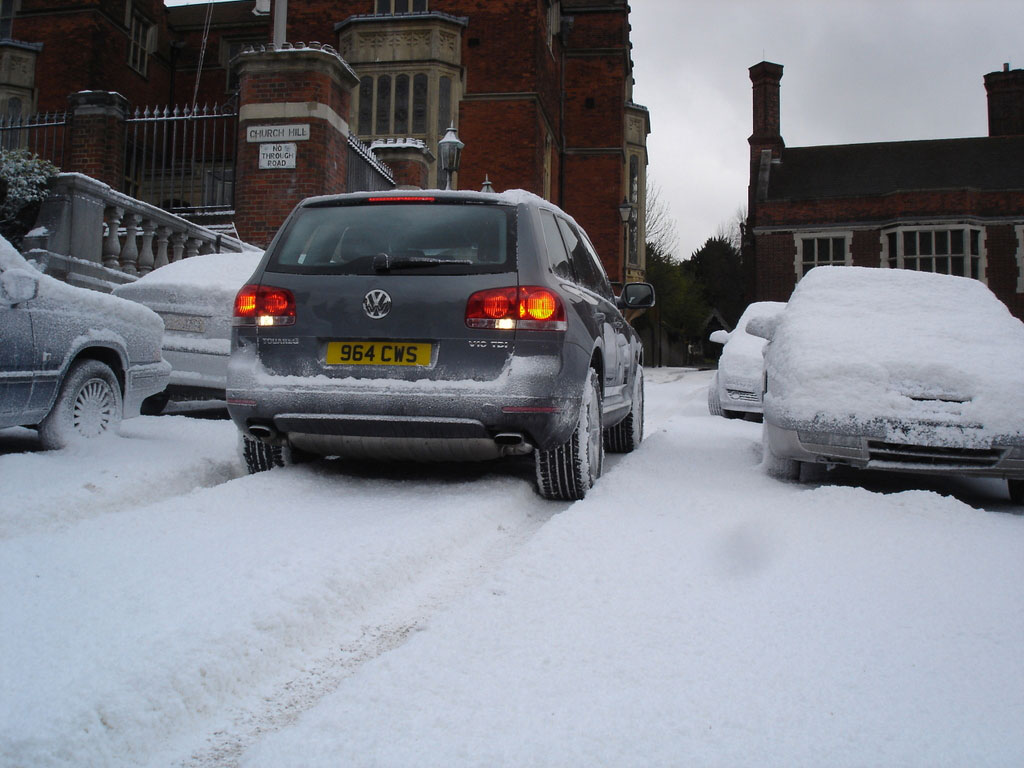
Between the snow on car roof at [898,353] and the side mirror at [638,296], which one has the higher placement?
the side mirror at [638,296]

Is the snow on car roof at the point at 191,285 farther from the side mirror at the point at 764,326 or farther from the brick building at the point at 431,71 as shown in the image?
the brick building at the point at 431,71

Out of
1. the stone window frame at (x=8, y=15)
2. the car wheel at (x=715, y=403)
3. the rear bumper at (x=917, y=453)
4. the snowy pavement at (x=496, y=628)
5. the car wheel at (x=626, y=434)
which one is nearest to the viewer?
the snowy pavement at (x=496, y=628)

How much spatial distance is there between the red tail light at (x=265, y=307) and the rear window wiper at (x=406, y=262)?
1.68 feet

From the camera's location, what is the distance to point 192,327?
800 cm

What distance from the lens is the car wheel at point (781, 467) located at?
231 inches

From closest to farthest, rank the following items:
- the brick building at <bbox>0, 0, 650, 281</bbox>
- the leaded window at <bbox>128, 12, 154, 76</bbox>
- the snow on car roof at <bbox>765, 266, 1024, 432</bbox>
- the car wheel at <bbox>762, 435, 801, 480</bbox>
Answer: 1. the snow on car roof at <bbox>765, 266, 1024, 432</bbox>
2. the car wheel at <bbox>762, 435, 801, 480</bbox>
3. the brick building at <bbox>0, 0, 650, 281</bbox>
4. the leaded window at <bbox>128, 12, 154, 76</bbox>

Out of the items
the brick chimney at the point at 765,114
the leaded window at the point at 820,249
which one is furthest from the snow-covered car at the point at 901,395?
the brick chimney at the point at 765,114

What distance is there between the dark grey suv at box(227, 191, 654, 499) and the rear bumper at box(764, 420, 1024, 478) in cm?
148

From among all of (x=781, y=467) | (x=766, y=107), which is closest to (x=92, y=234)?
(x=781, y=467)

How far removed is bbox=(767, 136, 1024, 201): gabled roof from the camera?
39.9m

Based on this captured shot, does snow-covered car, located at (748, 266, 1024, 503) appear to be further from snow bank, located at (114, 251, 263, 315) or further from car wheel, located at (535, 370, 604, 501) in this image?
snow bank, located at (114, 251, 263, 315)

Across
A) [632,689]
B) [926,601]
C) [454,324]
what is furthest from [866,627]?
[454,324]

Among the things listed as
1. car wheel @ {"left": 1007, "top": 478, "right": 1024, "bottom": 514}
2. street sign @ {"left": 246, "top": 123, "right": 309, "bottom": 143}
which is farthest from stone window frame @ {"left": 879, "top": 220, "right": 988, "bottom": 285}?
car wheel @ {"left": 1007, "top": 478, "right": 1024, "bottom": 514}

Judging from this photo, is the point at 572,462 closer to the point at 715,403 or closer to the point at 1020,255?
the point at 715,403
